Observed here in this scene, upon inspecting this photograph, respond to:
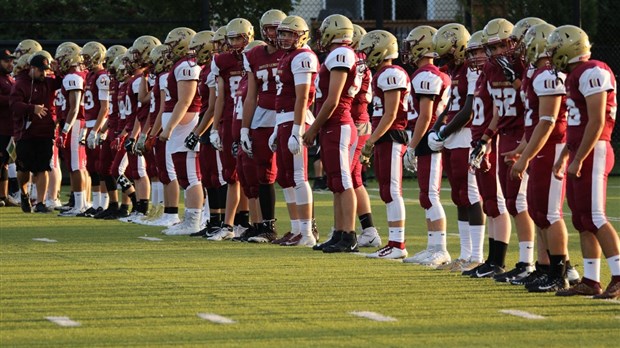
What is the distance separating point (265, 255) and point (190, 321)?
3.49 metres

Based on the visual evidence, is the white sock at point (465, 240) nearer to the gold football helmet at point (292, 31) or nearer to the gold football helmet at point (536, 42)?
the gold football helmet at point (536, 42)

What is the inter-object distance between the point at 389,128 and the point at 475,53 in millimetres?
1187

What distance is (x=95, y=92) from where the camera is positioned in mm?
15406

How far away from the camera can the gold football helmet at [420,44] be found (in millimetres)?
10375

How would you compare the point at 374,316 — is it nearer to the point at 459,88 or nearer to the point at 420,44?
the point at 459,88

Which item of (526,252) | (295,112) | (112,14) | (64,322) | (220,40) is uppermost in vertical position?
(112,14)

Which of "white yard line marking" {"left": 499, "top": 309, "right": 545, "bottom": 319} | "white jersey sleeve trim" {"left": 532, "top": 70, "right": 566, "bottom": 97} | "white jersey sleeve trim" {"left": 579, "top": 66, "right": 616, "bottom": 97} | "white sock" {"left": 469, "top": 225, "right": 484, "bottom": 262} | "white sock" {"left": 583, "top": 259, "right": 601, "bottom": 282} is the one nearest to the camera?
"white yard line marking" {"left": 499, "top": 309, "right": 545, "bottom": 319}

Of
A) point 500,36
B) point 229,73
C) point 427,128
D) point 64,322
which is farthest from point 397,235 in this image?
point 64,322

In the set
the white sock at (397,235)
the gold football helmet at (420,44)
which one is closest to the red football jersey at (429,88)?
the gold football helmet at (420,44)

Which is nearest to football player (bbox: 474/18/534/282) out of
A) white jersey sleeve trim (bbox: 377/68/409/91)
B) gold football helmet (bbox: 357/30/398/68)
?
white jersey sleeve trim (bbox: 377/68/409/91)

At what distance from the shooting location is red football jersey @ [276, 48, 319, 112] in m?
11.1

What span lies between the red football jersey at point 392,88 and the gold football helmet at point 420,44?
0.58 ft

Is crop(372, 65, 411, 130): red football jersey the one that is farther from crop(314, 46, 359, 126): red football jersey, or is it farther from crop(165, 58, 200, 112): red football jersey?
crop(165, 58, 200, 112): red football jersey

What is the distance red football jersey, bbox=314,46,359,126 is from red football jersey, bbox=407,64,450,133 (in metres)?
0.62
